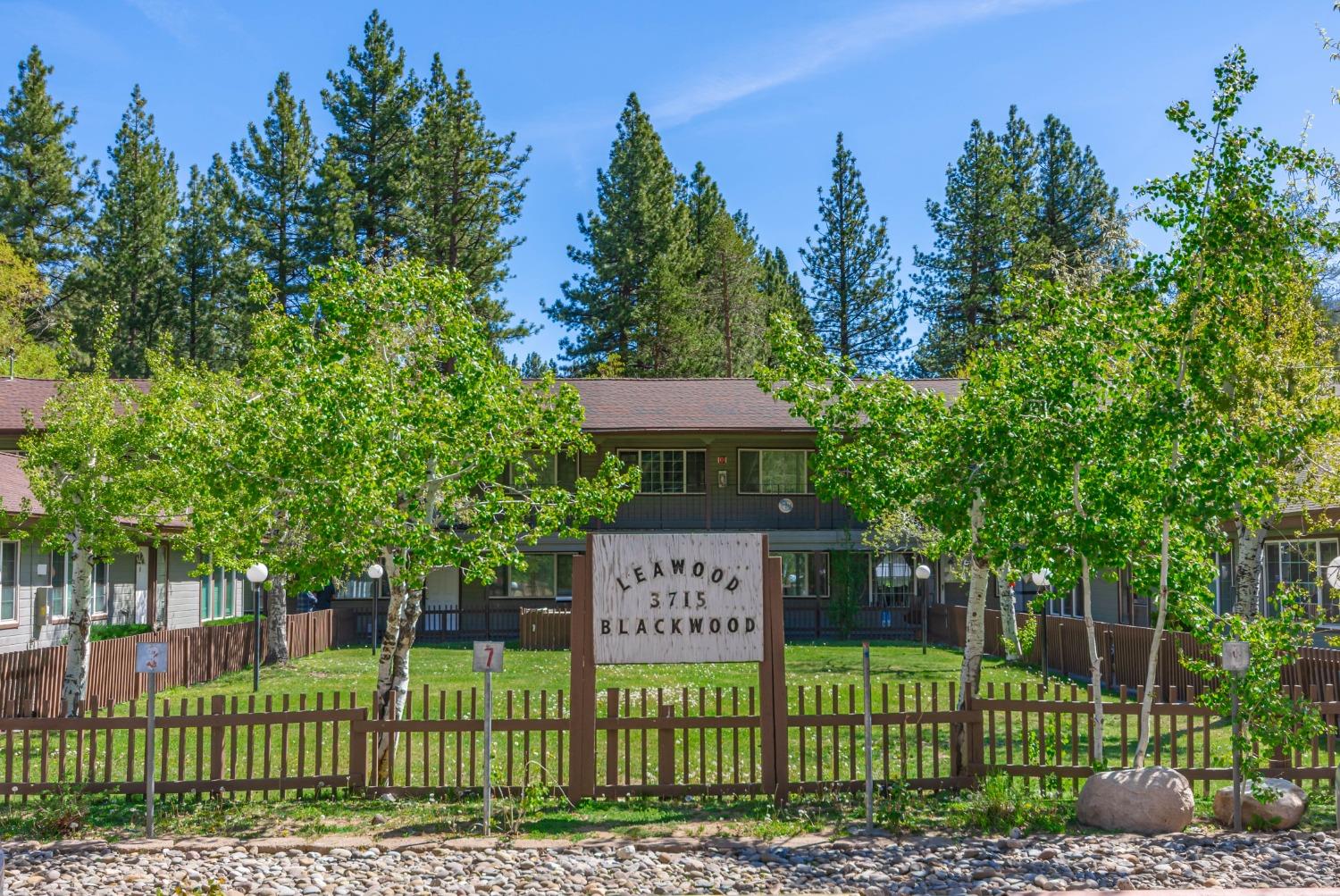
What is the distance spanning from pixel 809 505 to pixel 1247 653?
2289cm

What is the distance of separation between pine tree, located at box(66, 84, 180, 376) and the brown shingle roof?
72.2 ft

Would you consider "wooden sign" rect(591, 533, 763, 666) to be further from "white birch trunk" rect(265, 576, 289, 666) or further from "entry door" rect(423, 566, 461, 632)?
"entry door" rect(423, 566, 461, 632)

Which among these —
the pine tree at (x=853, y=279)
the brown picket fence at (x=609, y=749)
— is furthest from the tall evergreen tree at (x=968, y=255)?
the brown picket fence at (x=609, y=749)

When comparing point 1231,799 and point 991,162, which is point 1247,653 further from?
point 991,162

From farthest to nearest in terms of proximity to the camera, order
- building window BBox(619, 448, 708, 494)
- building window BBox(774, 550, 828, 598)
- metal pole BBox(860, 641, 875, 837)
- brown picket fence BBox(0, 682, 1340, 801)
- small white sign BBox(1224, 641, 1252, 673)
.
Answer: building window BBox(774, 550, 828, 598), building window BBox(619, 448, 708, 494), brown picket fence BBox(0, 682, 1340, 801), metal pole BBox(860, 641, 875, 837), small white sign BBox(1224, 641, 1252, 673)

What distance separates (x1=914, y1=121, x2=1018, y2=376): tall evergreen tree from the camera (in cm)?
4753

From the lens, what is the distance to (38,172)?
153 feet

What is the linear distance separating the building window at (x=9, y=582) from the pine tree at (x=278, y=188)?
2495cm

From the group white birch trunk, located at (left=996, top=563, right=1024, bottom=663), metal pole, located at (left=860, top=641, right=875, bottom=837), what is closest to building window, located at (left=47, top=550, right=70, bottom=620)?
metal pole, located at (left=860, top=641, right=875, bottom=837)

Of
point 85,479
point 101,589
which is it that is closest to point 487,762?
point 85,479

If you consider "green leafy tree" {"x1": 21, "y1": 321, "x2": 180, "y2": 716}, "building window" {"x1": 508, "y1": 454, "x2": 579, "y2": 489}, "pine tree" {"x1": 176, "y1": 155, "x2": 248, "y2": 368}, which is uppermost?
"pine tree" {"x1": 176, "y1": 155, "x2": 248, "y2": 368}

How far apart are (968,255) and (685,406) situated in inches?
836

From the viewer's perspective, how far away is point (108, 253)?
153ft

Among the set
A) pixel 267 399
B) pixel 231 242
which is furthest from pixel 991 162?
pixel 267 399
